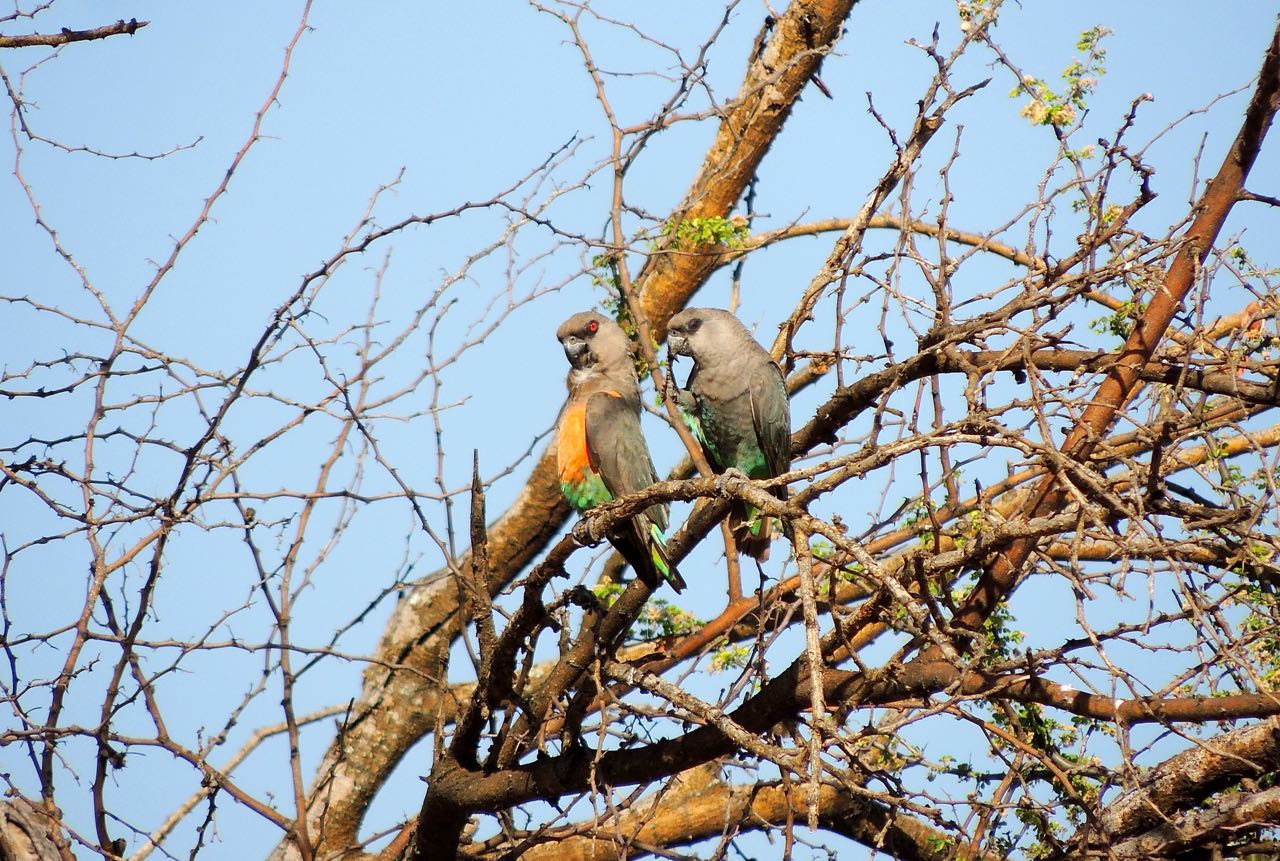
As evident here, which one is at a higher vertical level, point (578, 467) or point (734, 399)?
point (734, 399)

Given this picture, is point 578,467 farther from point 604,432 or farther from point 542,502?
point 542,502

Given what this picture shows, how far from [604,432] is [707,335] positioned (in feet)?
3.04

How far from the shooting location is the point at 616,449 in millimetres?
4840

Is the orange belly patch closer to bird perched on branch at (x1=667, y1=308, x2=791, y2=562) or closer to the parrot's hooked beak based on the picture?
the parrot's hooked beak

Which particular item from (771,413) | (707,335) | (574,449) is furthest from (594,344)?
(771,413)

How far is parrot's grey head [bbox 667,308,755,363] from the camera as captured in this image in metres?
5.46

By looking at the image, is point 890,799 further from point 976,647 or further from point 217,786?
point 217,786

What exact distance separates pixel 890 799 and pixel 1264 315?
1984 millimetres

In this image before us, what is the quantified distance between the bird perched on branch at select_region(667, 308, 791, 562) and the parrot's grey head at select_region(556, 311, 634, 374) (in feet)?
1.07

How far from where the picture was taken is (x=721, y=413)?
5402 millimetres

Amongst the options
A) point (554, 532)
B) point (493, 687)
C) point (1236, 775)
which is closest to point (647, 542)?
point (493, 687)

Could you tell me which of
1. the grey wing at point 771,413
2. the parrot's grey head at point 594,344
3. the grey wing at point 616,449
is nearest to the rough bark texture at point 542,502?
the parrot's grey head at point 594,344

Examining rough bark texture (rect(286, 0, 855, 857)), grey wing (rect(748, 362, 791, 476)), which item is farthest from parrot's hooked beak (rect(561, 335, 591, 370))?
rough bark texture (rect(286, 0, 855, 857))

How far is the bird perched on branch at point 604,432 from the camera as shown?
15.5 ft
